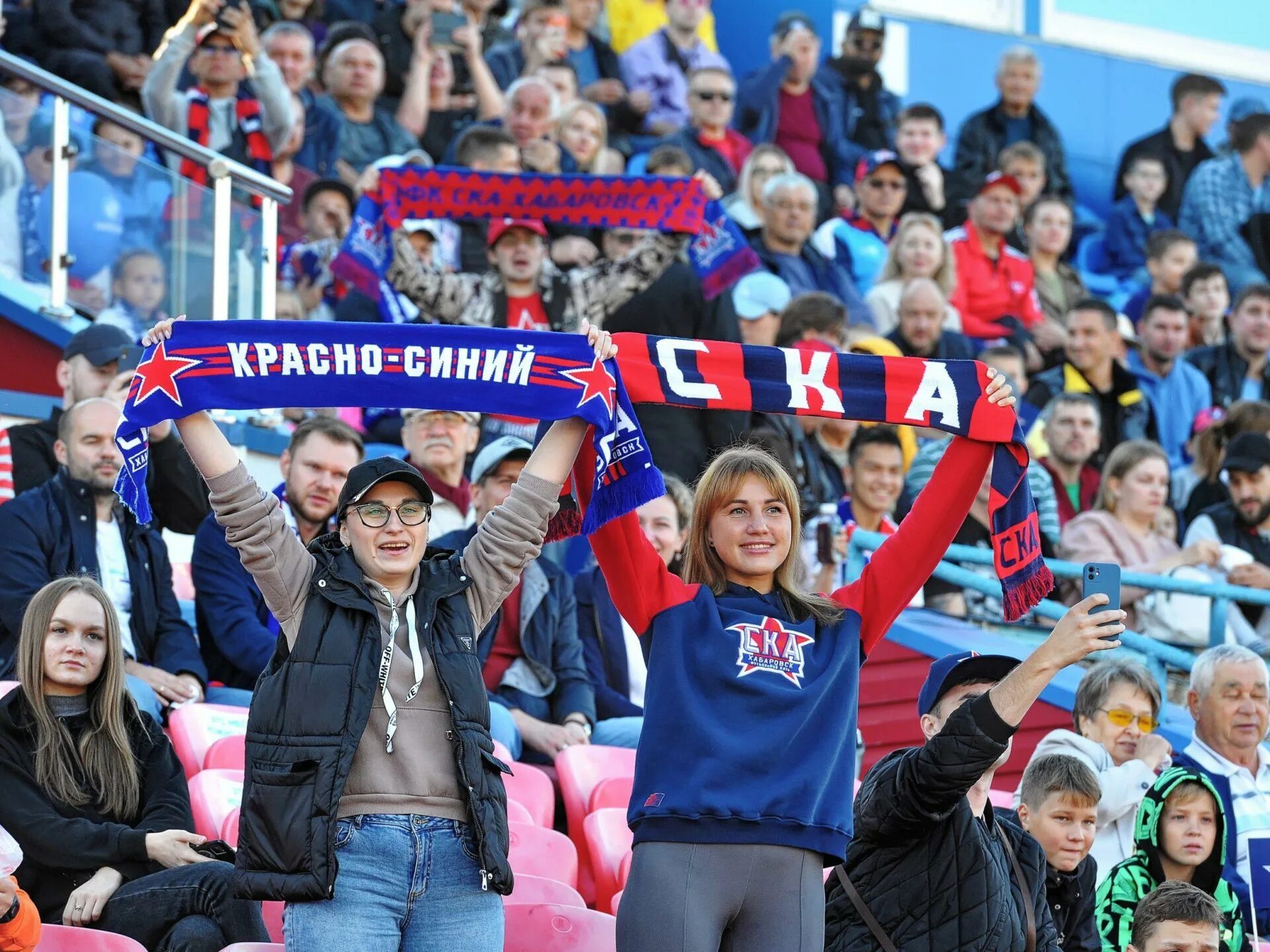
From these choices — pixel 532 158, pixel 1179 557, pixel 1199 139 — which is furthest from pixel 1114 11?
pixel 1179 557

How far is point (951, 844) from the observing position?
4.20 m

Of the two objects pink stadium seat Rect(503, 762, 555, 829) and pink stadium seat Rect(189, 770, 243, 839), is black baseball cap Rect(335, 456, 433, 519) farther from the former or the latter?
pink stadium seat Rect(503, 762, 555, 829)

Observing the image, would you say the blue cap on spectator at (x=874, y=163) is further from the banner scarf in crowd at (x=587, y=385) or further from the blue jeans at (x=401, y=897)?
the blue jeans at (x=401, y=897)

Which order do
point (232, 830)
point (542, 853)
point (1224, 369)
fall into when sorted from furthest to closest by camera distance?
1. point (1224, 369)
2. point (542, 853)
3. point (232, 830)

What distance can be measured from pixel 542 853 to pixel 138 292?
3.96 m

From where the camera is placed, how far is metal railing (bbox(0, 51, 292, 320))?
8.29 m

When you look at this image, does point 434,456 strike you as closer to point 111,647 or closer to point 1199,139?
point 111,647

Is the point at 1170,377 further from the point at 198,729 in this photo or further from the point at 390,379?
the point at 390,379

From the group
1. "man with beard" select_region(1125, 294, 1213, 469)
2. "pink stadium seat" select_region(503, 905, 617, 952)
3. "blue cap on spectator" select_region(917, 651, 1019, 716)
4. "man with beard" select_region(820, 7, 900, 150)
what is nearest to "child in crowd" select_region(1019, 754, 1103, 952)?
"blue cap on spectator" select_region(917, 651, 1019, 716)

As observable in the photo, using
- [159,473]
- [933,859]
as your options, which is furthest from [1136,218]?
[933,859]

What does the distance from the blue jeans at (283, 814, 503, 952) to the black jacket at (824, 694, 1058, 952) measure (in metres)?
0.81

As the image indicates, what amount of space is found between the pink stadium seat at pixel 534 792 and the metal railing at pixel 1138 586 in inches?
74.4

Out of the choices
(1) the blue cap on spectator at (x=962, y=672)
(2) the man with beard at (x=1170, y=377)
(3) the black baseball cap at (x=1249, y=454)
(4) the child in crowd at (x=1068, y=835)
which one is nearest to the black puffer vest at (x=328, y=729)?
(1) the blue cap on spectator at (x=962, y=672)

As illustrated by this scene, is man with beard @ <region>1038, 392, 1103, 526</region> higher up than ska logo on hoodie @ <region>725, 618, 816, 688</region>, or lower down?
higher up
